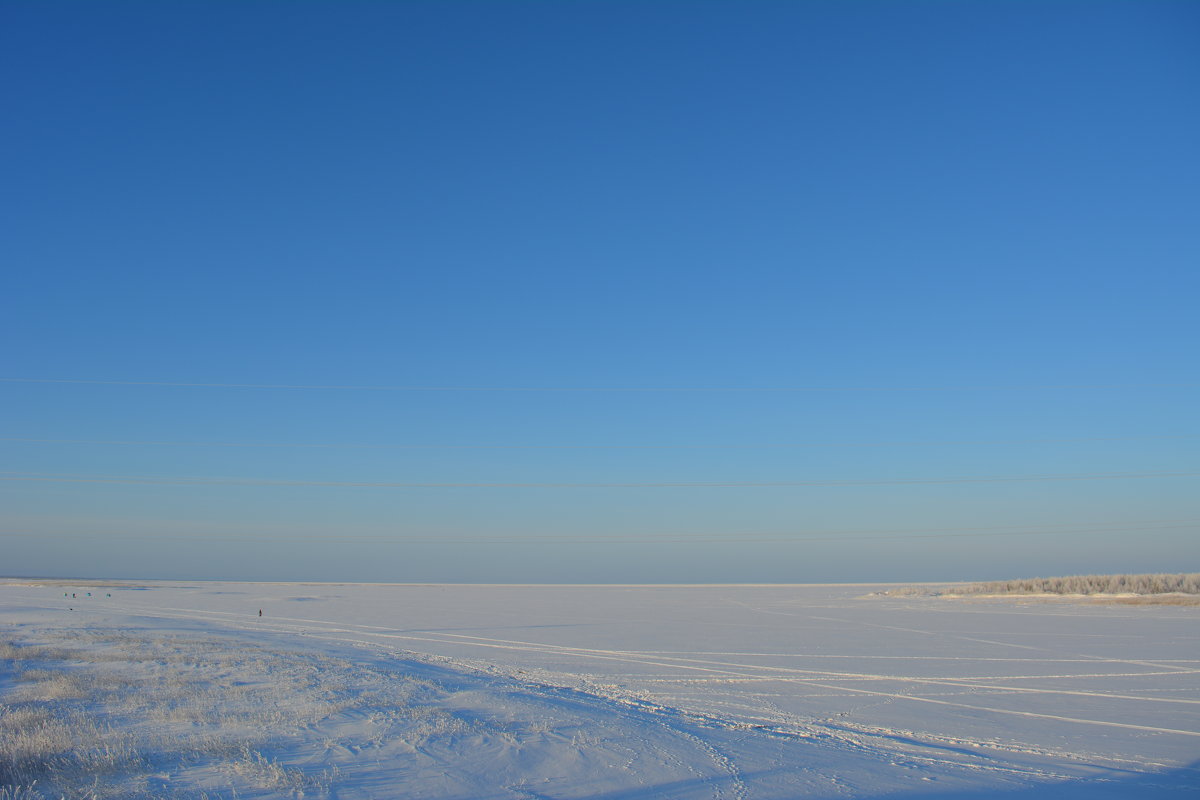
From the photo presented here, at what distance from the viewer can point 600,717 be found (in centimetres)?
1238

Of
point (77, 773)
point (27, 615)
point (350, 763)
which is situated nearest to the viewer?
point (77, 773)

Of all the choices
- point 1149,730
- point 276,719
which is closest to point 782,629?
point 1149,730

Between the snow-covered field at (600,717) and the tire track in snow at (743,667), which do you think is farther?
the tire track in snow at (743,667)

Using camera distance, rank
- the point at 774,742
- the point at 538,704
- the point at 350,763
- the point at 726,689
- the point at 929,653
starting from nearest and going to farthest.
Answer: the point at 350,763 < the point at 774,742 < the point at 538,704 < the point at 726,689 < the point at 929,653

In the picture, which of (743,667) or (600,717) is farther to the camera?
(743,667)

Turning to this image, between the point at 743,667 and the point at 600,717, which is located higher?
the point at 600,717

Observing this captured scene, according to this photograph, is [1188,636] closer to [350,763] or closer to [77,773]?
[350,763]

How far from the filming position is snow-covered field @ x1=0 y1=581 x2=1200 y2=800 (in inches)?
337

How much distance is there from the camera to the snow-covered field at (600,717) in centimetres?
857

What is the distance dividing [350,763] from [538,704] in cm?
501

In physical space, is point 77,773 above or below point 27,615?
above

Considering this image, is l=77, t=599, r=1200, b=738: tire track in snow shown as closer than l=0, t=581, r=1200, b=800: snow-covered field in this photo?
No

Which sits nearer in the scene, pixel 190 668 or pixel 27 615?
pixel 190 668

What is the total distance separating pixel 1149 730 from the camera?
12.4 meters
